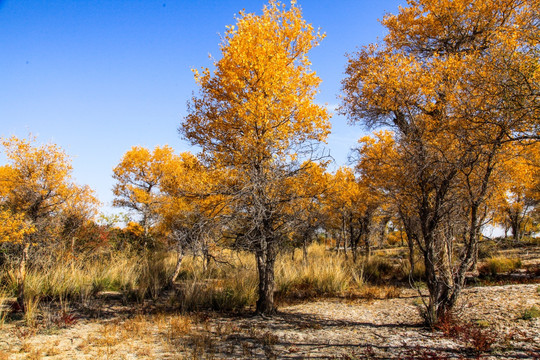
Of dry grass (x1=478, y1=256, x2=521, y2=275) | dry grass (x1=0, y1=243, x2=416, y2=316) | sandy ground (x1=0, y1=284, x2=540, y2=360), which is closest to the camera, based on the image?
sandy ground (x1=0, y1=284, x2=540, y2=360)

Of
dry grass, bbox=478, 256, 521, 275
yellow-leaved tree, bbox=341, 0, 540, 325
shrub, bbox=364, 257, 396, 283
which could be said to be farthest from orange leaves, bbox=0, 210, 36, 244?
dry grass, bbox=478, 256, 521, 275

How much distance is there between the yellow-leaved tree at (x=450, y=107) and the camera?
4.73 meters

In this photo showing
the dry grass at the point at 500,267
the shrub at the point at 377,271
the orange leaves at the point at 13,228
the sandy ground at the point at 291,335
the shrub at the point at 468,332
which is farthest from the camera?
the shrub at the point at 377,271

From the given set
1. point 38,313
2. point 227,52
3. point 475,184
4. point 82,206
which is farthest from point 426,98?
point 82,206

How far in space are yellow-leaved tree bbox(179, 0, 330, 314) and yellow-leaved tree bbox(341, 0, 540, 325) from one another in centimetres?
208

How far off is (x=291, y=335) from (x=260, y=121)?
13.8 feet

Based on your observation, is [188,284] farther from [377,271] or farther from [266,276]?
[377,271]

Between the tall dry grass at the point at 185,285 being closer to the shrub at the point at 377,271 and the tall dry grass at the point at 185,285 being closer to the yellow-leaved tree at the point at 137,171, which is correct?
the shrub at the point at 377,271

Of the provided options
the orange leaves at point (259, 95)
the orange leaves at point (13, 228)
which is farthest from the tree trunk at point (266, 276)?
Answer: the orange leaves at point (13, 228)

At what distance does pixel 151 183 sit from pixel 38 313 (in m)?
14.6

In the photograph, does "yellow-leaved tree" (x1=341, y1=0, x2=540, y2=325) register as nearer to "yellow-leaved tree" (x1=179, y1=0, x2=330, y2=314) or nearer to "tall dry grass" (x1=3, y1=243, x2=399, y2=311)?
"yellow-leaved tree" (x1=179, y1=0, x2=330, y2=314)

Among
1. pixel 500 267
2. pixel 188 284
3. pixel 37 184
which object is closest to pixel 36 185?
pixel 37 184

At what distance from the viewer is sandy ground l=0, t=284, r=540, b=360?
4930 millimetres

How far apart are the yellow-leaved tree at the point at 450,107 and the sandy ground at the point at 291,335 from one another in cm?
95
